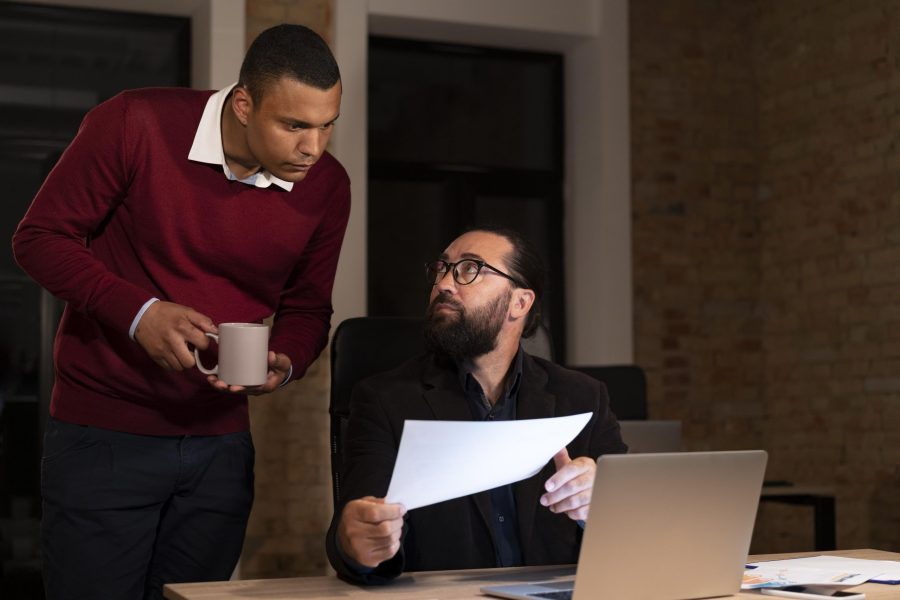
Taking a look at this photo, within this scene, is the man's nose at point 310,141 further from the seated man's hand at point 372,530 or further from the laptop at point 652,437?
the laptop at point 652,437

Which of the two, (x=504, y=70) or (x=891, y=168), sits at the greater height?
(x=504, y=70)

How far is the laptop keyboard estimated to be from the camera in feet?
5.19

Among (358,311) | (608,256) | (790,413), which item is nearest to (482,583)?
(358,311)

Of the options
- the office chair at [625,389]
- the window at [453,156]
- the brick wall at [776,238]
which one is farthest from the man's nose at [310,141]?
the brick wall at [776,238]

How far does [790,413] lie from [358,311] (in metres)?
2.15

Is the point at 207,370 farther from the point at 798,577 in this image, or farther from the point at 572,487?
the point at 798,577

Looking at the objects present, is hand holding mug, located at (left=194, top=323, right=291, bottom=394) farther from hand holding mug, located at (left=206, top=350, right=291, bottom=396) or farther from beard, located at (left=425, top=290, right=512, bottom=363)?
beard, located at (left=425, top=290, right=512, bottom=363)

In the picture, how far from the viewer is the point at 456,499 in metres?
2.14

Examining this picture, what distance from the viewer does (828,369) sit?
5.24 meters

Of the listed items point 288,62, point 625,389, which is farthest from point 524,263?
point 625,389

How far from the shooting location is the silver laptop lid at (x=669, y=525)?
1507 mm

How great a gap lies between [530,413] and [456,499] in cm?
24

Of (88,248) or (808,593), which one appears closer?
(808,593)

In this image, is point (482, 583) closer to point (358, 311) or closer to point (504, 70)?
point (358, 311)
